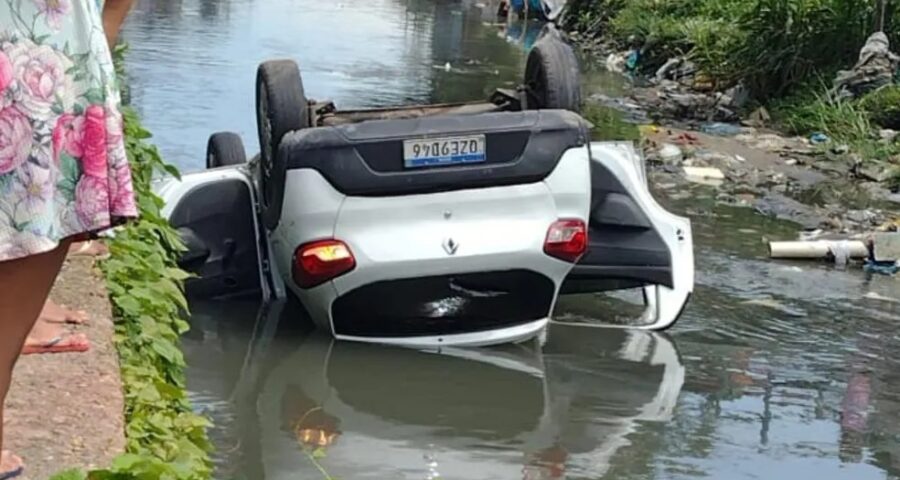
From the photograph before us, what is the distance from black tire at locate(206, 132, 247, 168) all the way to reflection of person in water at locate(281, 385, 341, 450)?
241 centimetres

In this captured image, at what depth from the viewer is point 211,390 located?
633 centimetres

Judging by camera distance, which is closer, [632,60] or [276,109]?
[276,109]

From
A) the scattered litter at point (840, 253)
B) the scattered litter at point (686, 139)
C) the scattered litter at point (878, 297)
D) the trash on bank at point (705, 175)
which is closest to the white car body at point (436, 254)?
the scattered litter at point (878, 297)

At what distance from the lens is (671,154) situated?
13.6m

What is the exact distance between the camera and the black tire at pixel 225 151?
27.9ft

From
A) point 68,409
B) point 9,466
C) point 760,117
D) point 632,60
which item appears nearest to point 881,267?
point 68,409

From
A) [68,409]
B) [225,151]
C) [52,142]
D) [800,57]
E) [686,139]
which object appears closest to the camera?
[52,142]

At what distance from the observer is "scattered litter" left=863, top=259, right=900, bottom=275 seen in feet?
30.6

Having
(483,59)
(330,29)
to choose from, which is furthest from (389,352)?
(330,29)

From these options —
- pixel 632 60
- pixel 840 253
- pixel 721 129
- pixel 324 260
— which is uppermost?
pixel 324 260

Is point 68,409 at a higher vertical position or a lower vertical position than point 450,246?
higher

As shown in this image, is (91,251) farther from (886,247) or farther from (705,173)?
(705,173)

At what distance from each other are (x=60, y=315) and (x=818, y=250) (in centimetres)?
634

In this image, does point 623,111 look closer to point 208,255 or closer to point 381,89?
point 381,89
